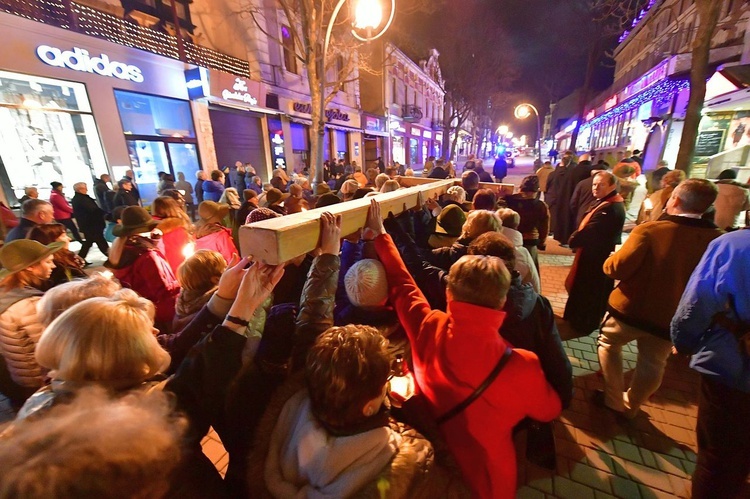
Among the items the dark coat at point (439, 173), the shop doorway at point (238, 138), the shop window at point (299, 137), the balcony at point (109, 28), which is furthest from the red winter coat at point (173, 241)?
the shop window at point (299, 137)

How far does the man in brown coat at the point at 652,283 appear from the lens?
2262 mm

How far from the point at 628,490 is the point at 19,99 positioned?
40.1 ft

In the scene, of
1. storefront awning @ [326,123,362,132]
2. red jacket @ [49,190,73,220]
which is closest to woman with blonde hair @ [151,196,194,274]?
red jacket @ [49,190,73,220]

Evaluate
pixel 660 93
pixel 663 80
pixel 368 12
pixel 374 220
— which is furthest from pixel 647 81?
pixel 374 220

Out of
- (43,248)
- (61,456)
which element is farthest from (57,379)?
(43,248)

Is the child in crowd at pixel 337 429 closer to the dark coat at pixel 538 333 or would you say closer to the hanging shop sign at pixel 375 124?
the dark coat at pixel 538 333

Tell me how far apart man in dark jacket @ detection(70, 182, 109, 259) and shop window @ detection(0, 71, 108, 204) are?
6.92 ft

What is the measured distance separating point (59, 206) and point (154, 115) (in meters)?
4.86

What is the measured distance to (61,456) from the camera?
0.63 meters

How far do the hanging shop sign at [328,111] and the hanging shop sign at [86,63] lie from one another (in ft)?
22.2

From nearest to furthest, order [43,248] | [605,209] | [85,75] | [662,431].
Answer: [43,248] → [662,431] → [605,209] → [85,75]

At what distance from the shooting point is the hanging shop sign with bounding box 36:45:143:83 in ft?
23.8

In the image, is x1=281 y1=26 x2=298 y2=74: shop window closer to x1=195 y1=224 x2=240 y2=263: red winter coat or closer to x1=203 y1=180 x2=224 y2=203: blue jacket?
x1=203 y1=180 x2=224 y2=203: blue jacket

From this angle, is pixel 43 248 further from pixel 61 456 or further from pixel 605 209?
pixel 605 209
